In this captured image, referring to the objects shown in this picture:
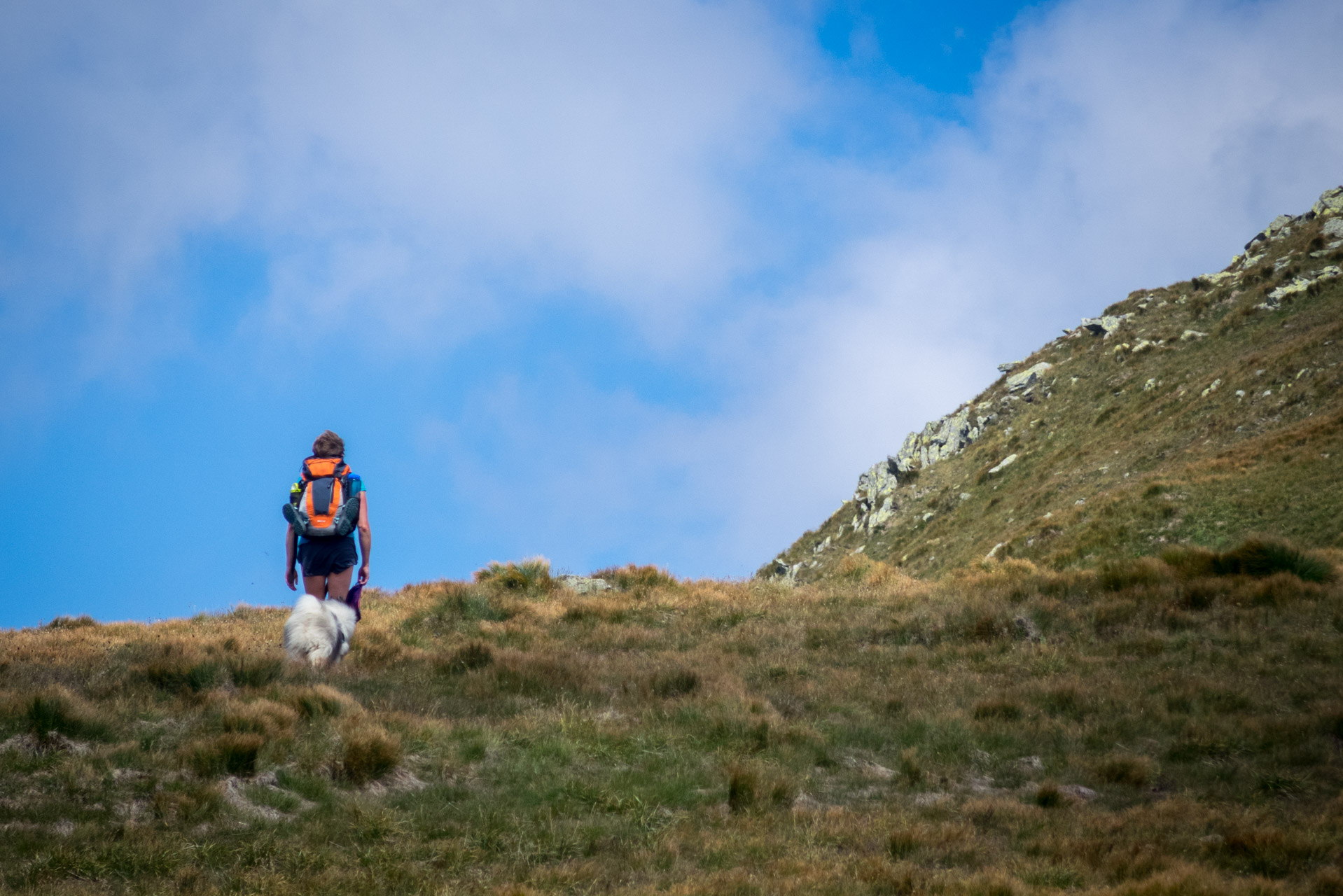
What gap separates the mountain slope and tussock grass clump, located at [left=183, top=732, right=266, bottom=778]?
1586cm

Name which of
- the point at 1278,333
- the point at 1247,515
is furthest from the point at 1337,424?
the point at 1278,333

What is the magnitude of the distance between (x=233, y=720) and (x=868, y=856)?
17.3 feet

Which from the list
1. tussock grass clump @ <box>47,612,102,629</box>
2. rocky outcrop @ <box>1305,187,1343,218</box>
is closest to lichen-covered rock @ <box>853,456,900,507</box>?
rocky outcrop @ <box>1305,187,1343,218</box>

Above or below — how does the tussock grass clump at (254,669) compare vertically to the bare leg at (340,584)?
below

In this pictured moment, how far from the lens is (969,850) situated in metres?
5.77

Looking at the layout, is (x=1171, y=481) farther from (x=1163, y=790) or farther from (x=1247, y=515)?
(x=1163, y=790)

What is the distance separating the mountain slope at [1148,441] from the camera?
2302cm

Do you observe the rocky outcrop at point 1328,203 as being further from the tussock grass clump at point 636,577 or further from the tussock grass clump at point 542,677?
the tussock grass clump at point 542,677

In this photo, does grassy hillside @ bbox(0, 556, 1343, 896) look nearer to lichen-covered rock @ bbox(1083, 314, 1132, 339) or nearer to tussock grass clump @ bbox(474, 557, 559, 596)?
tussock grass clump @ bbox(474, 557, 559, 596)

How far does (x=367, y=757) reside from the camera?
6.87 metres

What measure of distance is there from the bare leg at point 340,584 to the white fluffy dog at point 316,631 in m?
0.18

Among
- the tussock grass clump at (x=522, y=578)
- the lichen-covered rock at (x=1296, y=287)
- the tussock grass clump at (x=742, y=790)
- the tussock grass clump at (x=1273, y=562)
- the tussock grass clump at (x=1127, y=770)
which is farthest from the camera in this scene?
the lichen-covered rock at (x=1296, y=287)

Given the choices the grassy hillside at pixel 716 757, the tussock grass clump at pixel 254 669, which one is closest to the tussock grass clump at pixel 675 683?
the grassy hillside at pixel 716 757

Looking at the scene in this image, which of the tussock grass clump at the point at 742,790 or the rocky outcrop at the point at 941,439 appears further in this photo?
the rocky outcrop at the point at 941,439
